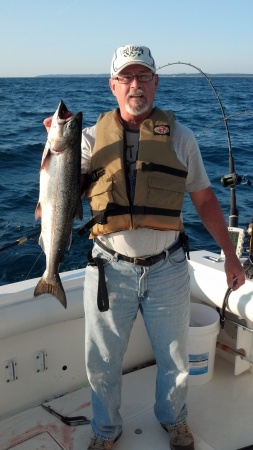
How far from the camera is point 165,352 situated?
2.96 m

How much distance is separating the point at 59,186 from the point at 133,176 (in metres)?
0.45

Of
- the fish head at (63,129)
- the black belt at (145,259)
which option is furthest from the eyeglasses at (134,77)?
the black belt at (145,259)

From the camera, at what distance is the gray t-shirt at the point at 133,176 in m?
2.79

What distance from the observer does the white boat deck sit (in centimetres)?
325

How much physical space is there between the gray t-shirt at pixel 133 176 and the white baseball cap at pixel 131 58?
1.17 ft

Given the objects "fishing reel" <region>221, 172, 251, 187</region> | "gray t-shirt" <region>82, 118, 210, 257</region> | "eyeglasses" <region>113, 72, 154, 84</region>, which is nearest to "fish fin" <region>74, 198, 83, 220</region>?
"gray t-shirt" <region>82, 118, 210, 257</region>

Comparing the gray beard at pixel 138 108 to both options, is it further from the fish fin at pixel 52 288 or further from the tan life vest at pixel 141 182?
the fish fin at pixel 52 288

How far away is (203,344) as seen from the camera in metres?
3.78

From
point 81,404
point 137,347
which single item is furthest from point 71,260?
point 81,404

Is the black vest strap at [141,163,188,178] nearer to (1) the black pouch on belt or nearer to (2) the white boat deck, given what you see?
(1) the black pouch on belt

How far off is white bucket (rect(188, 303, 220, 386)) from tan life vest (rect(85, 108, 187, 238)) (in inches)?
50.3

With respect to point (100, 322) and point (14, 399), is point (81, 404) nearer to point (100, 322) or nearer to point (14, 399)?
point (14, 399)

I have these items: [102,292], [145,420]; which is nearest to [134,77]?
[102,292]

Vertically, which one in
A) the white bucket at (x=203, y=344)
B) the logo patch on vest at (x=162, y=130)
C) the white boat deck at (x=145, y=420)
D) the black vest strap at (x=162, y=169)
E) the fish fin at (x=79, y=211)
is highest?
the logo patch on vest at (x=162, y=130)
